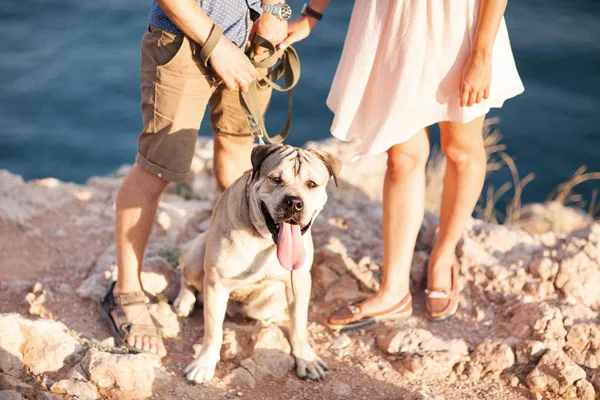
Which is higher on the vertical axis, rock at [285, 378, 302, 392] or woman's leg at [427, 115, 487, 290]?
woman's leg at [427, 115, 487, 290]

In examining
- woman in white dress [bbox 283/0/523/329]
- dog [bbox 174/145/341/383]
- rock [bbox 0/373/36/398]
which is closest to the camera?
rock [bbox 0/373/36/398]

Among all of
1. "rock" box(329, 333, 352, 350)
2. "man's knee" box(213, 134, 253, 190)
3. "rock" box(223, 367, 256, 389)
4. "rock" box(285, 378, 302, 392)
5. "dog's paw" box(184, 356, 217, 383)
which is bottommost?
"rock" box(329, 333, 352, 350)

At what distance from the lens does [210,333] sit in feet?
11.5

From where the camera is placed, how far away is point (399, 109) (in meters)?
3.46

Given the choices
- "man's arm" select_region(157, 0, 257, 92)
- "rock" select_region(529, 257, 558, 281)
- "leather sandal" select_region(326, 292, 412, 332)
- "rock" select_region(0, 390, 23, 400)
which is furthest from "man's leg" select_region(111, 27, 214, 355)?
"rock" select_region(529, 257, 558, 281)

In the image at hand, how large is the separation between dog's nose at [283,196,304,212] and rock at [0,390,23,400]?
55.6 inches

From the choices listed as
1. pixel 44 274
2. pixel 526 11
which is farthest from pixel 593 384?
pixel 526 11

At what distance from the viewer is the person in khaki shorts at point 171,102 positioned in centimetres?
322

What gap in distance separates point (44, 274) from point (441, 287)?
2.69 metres

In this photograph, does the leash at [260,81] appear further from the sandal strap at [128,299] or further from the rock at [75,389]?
the rock at [75,389]

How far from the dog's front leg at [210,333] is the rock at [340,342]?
0.74m

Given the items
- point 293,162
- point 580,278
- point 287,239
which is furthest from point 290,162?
point 580,278

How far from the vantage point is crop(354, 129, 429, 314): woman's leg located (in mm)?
3715

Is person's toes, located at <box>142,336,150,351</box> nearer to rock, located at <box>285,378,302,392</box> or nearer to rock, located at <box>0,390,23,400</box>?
rock, located at <box>285,378,302,392</box>
